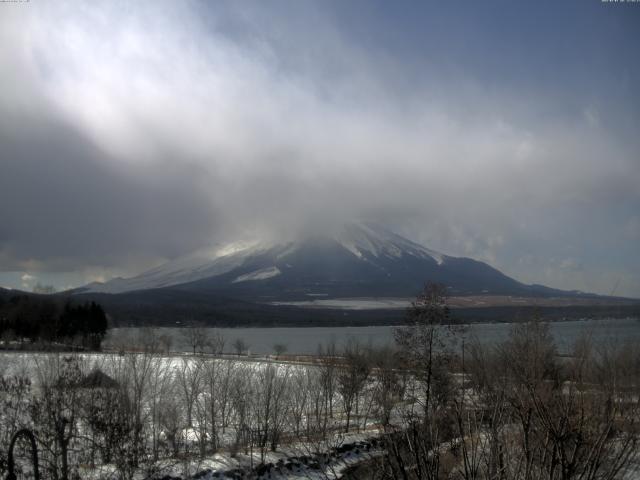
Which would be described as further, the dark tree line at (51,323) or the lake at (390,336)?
the dark tree line at (51,323)

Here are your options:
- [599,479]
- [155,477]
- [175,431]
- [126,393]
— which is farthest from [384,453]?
[126,393]

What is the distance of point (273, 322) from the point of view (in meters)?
188

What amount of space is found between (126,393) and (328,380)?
17777 mm

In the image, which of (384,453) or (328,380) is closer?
(384,453)

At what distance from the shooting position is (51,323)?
75.8 m

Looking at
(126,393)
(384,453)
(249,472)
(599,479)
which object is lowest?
(249,472)

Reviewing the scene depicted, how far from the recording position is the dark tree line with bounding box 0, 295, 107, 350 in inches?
2869

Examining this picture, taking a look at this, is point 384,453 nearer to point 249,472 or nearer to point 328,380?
point 249,472

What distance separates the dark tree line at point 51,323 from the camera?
72.9 m

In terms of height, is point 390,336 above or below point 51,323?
below

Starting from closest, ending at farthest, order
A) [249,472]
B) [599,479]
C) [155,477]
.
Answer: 1. [599,479]
2. [155,477]
3. [249,472]

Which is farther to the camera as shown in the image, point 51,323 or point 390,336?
point 390,336

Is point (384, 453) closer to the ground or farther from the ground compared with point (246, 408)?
farther from the ground

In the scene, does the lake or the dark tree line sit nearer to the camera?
the lake
